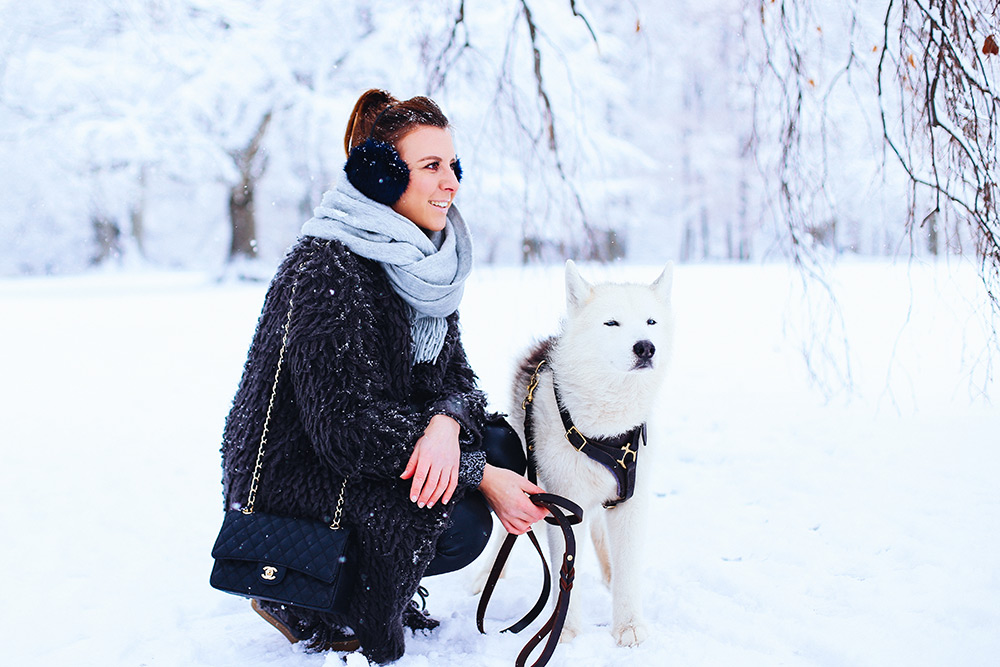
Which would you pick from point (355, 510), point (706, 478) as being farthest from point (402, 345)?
point (706, 478)

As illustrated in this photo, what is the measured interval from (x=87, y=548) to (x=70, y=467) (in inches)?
54.1

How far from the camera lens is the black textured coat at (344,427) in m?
1.93

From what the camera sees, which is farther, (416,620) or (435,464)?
(416,620)

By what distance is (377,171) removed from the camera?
82.3 inches

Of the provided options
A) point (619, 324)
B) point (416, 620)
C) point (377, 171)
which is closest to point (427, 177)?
point (377, 171)

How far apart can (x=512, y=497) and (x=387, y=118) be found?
123 centimetres

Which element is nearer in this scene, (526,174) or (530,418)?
(530,418)

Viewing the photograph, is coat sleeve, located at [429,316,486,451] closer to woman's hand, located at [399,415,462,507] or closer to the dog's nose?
woman's hand, located at [399,415,462,507]

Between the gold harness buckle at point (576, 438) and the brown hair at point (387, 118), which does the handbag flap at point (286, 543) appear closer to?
the gold harness buckle at point (576, 438)

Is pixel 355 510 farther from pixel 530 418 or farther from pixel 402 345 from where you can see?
pixel 530 418

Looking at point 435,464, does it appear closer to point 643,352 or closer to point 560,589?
point 560,589

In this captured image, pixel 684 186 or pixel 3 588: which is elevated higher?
pixel 684 186

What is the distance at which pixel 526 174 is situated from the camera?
3986 mm

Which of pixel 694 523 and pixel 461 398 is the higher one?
pixel 461 398
